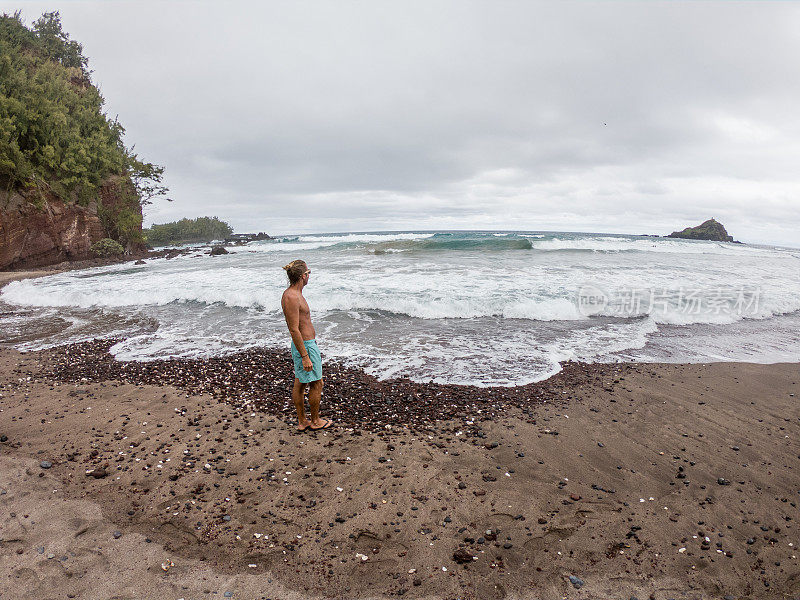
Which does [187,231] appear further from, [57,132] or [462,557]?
[462,557]

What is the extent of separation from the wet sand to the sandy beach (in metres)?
0.02

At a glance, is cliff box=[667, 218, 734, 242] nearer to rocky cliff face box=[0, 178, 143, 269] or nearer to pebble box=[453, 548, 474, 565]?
pebble box=[453, 548, 474, 565]

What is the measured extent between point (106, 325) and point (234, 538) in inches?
372

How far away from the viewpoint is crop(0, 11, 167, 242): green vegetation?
68.4 feet

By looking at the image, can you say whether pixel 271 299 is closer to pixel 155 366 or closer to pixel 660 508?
pixel 155 366

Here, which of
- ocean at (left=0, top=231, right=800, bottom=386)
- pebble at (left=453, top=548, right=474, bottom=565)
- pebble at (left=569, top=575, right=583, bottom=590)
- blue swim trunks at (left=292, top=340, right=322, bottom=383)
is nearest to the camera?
pebble at (left=569, top=575, right=583, bottom=590)

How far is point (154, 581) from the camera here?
2.64 meters

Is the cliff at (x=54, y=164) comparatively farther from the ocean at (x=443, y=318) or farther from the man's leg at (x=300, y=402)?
the man's leg at (x=300, y=402)

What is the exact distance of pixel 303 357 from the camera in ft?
14.8

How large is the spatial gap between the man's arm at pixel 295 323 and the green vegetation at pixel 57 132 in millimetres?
25389

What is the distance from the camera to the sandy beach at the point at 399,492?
273 cm

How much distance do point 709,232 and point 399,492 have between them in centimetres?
7694
